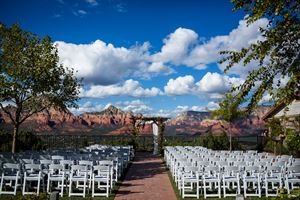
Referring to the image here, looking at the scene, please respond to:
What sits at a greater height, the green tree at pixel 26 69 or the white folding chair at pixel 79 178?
the green tree at pixel 26 69

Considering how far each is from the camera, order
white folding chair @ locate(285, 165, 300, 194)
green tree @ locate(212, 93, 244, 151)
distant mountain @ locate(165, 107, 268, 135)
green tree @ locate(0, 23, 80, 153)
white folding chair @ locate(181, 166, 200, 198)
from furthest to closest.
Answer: distant mountain @ locate(165, 107, 268, 135) < green tree @ locate(212, 93, 244, 151) < green tree @ locate(0, 23, 80, 153) < white folding chair @ locate(285, 165, 300, 194) < white folding chair @ locate(181, 166, 200, 198)

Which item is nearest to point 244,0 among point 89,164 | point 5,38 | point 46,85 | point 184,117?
point 89,164

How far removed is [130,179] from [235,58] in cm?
793

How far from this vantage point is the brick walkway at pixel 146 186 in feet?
32.4

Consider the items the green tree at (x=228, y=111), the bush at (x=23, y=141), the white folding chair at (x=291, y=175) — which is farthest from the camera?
the green tree at (x=228, y=111)

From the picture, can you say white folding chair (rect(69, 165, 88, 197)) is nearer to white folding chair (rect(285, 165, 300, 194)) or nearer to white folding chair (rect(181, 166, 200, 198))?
white folding chair (rect(181, 166, 200, 198))

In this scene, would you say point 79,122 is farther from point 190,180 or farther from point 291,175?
point 291,175

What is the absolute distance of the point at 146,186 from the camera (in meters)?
11.6

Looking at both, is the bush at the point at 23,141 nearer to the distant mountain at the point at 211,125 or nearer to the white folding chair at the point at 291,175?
the distant mountain at the point at 211,125

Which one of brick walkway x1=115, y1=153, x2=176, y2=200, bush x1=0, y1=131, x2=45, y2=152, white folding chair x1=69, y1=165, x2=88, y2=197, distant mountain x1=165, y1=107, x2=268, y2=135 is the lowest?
brick walkway x1=115, y1=153, x2=176, y2=200

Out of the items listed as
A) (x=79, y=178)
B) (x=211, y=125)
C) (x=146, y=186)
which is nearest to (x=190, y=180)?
(x=146, y=186)

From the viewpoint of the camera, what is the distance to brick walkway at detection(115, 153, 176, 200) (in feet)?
32.4

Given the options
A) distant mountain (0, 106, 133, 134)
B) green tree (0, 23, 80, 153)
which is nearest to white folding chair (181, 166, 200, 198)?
green tree (0, 23, 80, 153)

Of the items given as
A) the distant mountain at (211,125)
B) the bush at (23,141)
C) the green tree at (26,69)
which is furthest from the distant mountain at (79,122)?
the green tree at (26,69)
